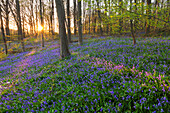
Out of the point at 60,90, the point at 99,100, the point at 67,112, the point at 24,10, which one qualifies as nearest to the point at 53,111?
the point at 67,112

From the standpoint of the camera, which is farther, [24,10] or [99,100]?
[24,10]

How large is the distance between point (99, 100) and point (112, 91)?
57 cm

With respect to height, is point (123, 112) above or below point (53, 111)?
above

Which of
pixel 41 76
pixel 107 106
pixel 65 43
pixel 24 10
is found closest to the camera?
pixel 107 106

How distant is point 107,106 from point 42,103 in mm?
2594

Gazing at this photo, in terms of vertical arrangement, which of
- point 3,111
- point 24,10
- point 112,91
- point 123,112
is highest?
point 24,10

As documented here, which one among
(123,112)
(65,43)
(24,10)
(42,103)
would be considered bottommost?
(42,103)

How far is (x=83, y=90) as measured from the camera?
4.16 metres

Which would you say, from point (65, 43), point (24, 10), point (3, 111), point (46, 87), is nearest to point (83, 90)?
point (46, 87)

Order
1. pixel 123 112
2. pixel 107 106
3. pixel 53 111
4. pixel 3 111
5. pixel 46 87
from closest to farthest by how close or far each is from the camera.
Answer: pixel 123 112 → pixel 107 106 → pixel 53 111 → pixel 3 111 → pixel 46 87

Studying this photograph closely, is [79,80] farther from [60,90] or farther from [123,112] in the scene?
[123,112]

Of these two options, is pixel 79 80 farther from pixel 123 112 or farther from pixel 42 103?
pixel 123 112

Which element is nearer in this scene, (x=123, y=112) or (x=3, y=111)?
(x=123, y=112)

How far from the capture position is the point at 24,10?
131ft
